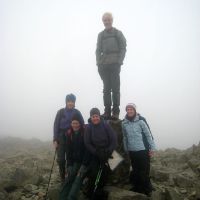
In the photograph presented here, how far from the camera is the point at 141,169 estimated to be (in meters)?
9.92

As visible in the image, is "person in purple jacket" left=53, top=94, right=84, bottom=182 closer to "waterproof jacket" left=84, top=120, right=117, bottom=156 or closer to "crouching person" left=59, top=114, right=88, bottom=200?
"crouching person" left=59, top=114, right=88, bottom=200

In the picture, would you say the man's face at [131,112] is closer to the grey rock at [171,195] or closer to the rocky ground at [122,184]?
the rocky ground at [122,184]

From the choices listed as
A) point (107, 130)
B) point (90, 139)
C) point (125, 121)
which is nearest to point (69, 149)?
point (90, 139)

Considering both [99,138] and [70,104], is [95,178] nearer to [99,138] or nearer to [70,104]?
[99,138]

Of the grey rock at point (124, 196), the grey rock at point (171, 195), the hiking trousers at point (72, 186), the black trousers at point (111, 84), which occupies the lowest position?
the grey rock at point (171, 195)

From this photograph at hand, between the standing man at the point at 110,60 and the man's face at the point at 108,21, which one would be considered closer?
the man's face at the point at 108,21

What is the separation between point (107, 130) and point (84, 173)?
65.6 inches

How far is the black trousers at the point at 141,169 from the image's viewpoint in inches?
389

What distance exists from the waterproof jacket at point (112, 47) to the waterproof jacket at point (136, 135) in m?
2.91

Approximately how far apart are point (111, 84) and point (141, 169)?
13.0 feet

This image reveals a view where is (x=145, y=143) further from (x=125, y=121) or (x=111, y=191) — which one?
(x=111, y=191)

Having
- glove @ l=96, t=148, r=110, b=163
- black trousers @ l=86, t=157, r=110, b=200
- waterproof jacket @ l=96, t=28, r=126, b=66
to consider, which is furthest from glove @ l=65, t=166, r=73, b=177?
waterproof jacket @ l=96, t=28, r=126, b=66

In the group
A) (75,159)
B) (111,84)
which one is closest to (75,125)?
(75,159)

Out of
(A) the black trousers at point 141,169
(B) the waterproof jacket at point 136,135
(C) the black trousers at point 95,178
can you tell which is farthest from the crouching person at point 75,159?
(A) the black trousers at point 141,169
